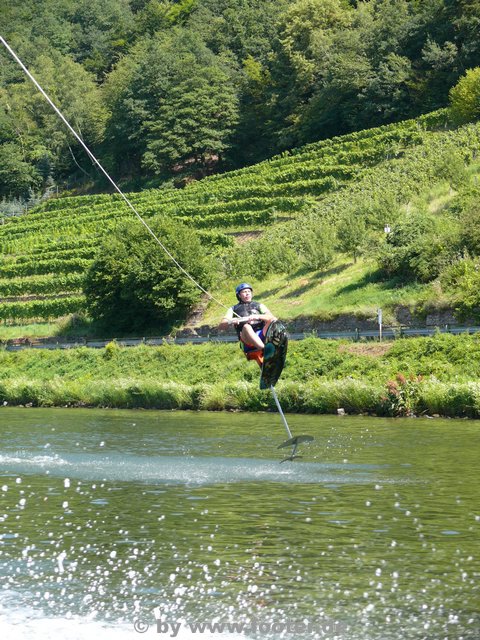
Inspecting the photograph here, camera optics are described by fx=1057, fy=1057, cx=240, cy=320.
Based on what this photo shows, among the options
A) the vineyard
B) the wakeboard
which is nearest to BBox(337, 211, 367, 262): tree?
the vineyard

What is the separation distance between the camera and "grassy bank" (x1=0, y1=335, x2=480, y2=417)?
39.8 meters

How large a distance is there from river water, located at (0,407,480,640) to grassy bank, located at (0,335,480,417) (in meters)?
6.38

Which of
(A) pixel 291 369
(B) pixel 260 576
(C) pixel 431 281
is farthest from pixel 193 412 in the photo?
(B) pixel 260 576

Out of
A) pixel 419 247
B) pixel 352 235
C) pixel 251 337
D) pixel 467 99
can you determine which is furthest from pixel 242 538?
pixel 467 99

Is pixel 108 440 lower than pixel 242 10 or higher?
lower

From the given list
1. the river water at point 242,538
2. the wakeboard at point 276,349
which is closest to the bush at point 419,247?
the river water at point 242,538

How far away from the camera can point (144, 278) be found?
66875 mm

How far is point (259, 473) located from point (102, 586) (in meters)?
11.1

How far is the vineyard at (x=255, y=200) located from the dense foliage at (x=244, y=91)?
6.07 metres

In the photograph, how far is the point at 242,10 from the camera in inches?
6171

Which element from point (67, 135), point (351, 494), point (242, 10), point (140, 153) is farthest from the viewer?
point (242, 10)

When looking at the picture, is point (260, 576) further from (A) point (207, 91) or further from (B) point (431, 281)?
(A) point (207, 91)

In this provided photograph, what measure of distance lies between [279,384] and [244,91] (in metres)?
78.5

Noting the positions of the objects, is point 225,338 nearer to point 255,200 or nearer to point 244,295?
point 255,200
